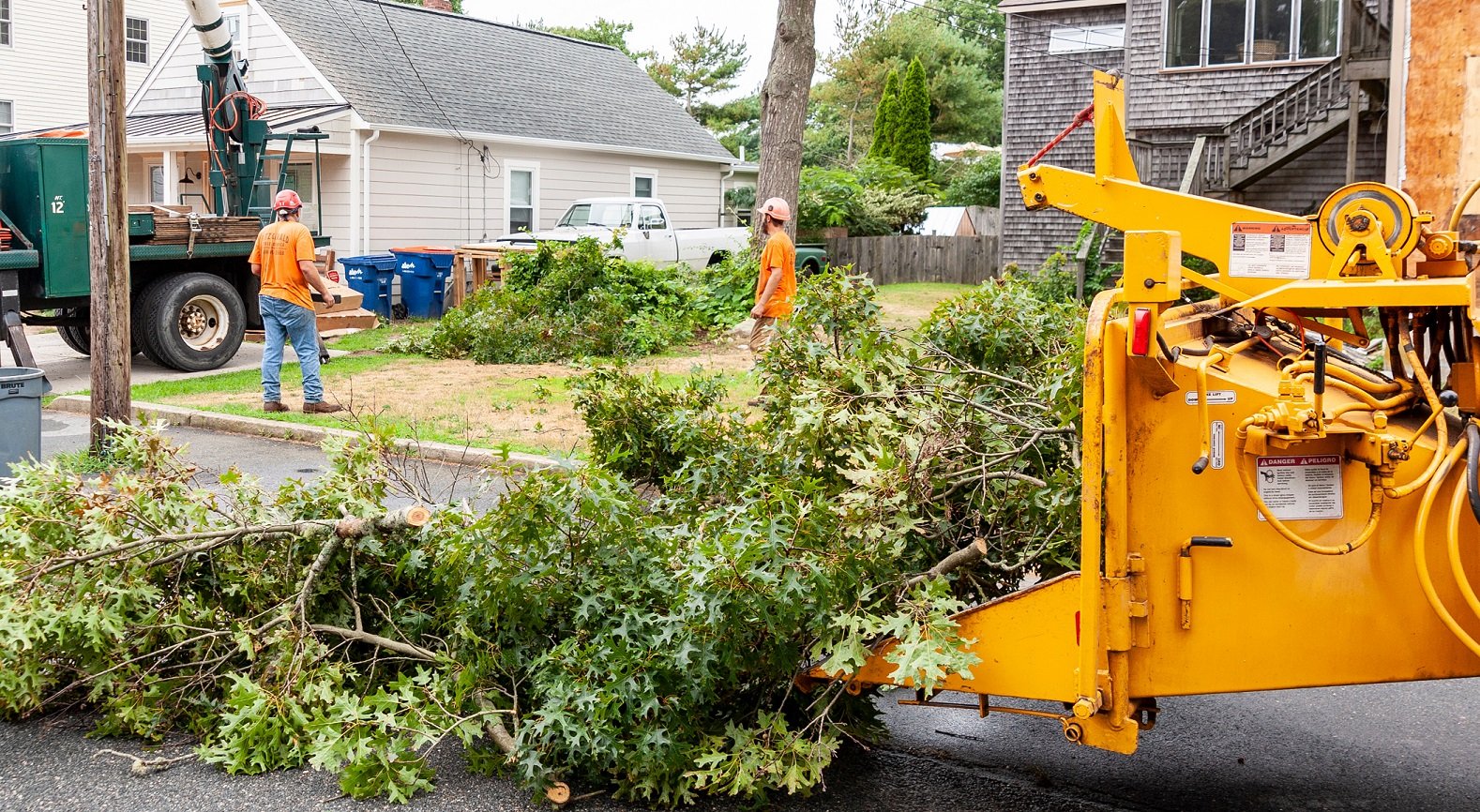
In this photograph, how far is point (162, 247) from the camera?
1352cm

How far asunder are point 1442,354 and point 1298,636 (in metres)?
0.88

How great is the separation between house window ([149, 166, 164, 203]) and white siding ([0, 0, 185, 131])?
5467mm

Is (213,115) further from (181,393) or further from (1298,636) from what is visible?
(1298,636)

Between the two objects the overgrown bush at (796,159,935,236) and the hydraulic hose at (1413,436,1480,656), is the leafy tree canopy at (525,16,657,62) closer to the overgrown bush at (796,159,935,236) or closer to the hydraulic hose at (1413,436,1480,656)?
the overgrown bush at (796,159,935,236)

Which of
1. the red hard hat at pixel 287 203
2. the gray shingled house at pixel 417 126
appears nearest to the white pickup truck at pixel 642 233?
the gray shingled house at pixel 417 126

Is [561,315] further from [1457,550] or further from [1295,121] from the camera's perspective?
[1457,550]

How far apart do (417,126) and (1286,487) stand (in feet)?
67.7

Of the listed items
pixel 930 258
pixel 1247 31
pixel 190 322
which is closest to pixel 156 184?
pixel 190 322

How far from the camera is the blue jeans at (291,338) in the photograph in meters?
11.0

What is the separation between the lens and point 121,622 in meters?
4.47

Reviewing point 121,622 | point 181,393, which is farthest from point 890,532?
point 181,393

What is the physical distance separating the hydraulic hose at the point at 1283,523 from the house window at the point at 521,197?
867 inches

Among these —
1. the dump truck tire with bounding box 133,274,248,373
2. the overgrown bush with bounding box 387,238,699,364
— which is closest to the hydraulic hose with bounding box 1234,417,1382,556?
the overgrown bush with bounding box 387,238,699,364

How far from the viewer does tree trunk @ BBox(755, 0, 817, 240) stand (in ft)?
58.9
